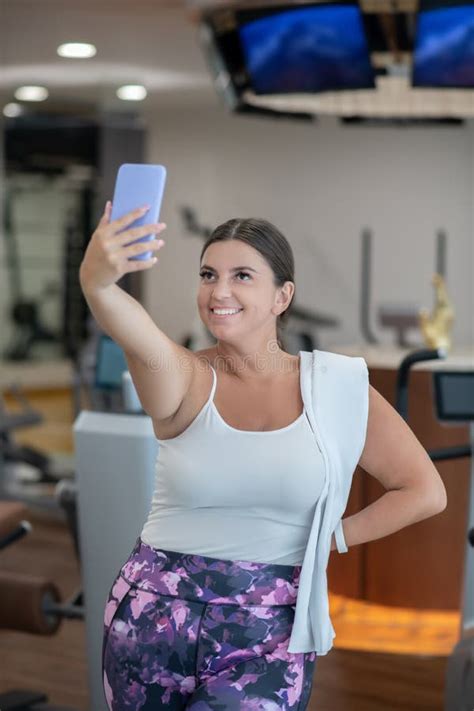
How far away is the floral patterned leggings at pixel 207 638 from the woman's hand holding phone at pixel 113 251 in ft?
1.33

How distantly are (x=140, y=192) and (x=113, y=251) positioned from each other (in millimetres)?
97

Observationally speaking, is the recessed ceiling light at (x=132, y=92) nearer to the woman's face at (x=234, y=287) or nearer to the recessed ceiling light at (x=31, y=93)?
the recessed ceiling light at (x=31, y=93)

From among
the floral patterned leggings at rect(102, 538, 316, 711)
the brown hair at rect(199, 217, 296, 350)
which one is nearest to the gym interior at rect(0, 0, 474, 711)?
the brown hair at rect(199, 217, 296, 350)

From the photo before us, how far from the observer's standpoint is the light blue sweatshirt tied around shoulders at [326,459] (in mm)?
1317

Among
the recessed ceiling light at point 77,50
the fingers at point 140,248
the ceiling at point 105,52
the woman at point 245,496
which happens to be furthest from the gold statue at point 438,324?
the recessed ceiling light at point 77,50

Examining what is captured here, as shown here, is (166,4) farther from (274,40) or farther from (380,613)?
(380,613)

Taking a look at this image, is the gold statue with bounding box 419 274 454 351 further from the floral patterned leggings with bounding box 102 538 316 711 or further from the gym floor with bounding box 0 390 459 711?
the floral patterned leggings with bounding box 102 538 316 711

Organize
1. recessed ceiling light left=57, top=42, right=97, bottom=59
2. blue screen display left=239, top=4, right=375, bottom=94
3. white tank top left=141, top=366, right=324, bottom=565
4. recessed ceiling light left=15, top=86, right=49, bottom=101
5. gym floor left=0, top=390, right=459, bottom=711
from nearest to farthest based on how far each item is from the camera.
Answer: white tank top left=141, top=366, right=324, bottom=565 < gym floor left=0, top=390, right=459, bottom=711 < blue screen display left=239, top=4, right=375, bottom=94 < recessed ceiling light left=57, top=42, right=97, bottom=59 < recessed ceiling light left=15, top=86, right=49, bottom=101

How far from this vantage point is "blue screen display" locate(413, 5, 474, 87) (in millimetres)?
3670

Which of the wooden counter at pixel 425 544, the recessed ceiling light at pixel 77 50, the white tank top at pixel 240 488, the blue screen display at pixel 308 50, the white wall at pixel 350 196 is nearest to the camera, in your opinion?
the white tank top at pixel 240 488

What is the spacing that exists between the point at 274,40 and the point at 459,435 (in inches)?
67.9

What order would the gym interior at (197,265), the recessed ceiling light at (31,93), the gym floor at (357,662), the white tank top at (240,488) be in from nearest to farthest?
the white tank top at (240,488), the gym floor at (357,662), the gym interior at (197,265), the recessed ceiling light at (31,93)

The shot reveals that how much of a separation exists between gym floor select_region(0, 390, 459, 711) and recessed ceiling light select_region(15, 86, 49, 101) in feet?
11.0

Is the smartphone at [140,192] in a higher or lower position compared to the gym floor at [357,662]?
higher
